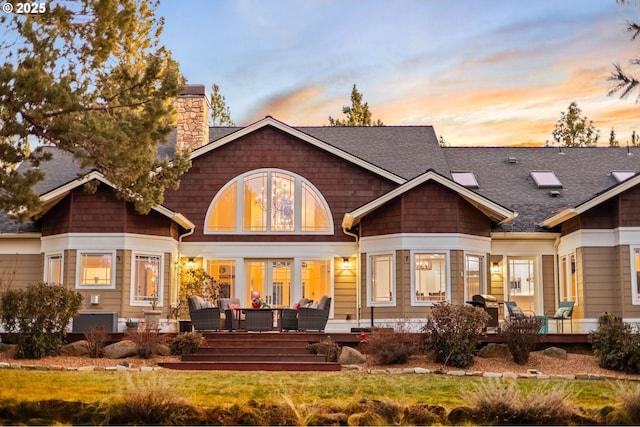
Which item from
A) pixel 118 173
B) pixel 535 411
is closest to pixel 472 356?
pixel 535 411

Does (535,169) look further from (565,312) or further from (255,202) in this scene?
(255,202)

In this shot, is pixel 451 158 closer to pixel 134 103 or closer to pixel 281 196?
pixel 281 196

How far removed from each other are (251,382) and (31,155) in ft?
15.6

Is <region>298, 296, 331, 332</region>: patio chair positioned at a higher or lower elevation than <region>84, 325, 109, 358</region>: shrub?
higher

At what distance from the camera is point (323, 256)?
21641mm

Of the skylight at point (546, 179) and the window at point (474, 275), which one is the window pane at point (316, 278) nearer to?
the window at point (474, 275)

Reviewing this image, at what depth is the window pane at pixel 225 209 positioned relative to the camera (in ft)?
71.7

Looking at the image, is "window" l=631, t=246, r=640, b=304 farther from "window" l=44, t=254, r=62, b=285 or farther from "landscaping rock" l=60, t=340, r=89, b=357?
"window" l=44, t=254, r=62, b=285

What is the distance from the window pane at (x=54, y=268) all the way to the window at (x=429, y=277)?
8.60 meters

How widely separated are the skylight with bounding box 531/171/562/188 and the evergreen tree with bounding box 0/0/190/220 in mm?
13565

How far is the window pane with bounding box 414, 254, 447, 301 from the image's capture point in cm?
1966

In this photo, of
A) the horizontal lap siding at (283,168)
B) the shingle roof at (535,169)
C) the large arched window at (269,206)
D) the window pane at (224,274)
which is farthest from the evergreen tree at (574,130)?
the window pane at (224,274)

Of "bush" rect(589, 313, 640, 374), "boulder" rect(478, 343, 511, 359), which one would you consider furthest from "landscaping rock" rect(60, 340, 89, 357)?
"bush" rect(589, 313, 640, 374)

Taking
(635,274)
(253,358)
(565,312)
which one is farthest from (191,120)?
(635,274)
